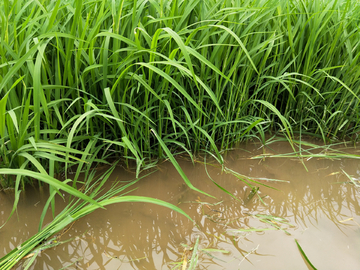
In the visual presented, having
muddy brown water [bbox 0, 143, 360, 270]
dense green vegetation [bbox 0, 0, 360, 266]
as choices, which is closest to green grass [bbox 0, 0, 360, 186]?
dense green vegetation [bbox 0, 0, 360, 266]

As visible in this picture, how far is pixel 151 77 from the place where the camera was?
111 centimetres

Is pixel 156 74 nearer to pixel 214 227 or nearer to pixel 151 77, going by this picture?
pixel 151 77

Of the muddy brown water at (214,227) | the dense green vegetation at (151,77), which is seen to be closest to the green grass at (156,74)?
the dense green vegetation at (151,77)

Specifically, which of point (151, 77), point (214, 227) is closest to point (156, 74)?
point (151, 77)

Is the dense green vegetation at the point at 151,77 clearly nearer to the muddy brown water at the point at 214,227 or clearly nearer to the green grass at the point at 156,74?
the green grass at the point at 156,74

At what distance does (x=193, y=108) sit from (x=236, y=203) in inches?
19.6

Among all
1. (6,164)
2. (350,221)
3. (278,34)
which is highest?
(278,34)

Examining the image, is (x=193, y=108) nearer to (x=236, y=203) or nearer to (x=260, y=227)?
(x=236, y=203)

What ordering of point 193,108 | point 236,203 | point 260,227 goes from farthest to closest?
point 193,108 → point 236,203 → point 260,227

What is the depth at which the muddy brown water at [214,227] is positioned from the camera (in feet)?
2.97

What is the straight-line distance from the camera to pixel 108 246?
0.95 metres

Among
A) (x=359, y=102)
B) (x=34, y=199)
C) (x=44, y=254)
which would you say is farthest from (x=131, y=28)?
(x=359, y=102)

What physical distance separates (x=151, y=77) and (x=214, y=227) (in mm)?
618

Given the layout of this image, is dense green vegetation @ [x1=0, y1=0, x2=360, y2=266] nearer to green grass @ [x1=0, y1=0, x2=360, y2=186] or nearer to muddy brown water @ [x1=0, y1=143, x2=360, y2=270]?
green grass @ [x1=0, y1=0, x2=360, y2=186]
